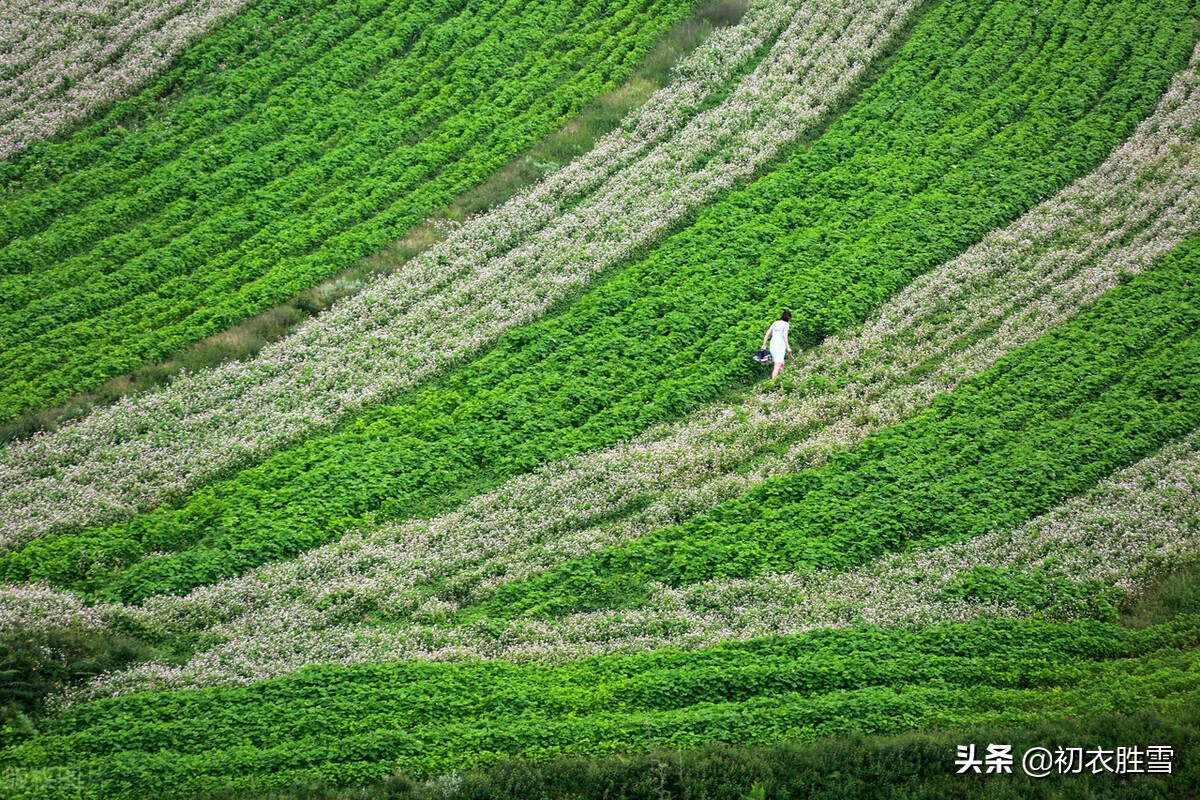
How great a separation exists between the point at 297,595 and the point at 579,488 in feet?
21.5

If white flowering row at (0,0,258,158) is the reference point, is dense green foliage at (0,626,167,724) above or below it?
below

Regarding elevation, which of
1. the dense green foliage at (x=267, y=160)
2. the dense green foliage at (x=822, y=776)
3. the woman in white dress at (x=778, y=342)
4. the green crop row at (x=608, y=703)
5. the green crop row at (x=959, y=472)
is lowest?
the dense green foliage at (x=822, y=776)

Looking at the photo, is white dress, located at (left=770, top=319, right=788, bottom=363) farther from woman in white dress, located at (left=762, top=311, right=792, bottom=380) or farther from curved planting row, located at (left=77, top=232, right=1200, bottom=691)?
curved planting row, located at (left=77, top=232, right=1200, bottom=691)

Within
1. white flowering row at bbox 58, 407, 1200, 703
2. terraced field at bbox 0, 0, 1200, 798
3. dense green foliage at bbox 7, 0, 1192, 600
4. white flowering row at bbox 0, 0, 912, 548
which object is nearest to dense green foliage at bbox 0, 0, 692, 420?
terraced field at bbox 0, 0, 1200, 798

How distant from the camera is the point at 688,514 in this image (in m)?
23.9

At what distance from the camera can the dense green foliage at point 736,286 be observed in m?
23.5

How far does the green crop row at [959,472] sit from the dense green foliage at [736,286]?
1.60 metres

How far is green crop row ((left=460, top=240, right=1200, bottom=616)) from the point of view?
2233 cm

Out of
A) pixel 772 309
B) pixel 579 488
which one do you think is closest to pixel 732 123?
pixel 772 309

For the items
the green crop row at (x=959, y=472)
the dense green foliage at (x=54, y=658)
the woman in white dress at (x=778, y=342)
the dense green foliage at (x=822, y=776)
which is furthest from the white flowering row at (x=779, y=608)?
the woman in white dress at (x=778, y=342)

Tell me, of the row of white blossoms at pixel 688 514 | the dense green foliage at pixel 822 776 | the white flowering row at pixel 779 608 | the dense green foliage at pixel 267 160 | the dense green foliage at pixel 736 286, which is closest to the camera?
the dense green foliage at pixel 822 776

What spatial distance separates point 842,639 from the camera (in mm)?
20203

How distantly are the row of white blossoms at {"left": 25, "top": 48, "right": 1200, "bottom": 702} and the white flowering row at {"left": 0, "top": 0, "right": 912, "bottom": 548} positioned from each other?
165 inches

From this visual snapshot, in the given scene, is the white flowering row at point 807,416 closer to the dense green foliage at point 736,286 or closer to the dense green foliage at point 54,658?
the dense green foliage at point 736,286
